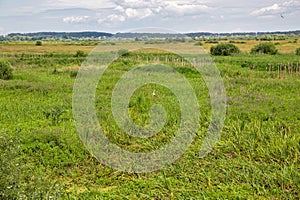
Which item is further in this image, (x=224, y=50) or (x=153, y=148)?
(x=224, y=50)

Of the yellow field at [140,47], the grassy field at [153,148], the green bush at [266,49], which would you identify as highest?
the yellow field at [140,47]

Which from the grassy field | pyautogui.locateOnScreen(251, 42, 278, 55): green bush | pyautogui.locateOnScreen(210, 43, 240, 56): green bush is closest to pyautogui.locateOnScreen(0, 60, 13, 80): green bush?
the grassy field

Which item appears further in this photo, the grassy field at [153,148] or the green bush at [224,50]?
the green bush at [224,50]

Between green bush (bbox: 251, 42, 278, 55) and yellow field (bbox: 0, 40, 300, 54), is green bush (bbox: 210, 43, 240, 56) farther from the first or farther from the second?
yellow field (bbox: 0, 40, 300, 54)

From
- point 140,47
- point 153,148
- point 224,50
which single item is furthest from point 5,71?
point 224,50

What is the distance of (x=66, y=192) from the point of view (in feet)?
17.4

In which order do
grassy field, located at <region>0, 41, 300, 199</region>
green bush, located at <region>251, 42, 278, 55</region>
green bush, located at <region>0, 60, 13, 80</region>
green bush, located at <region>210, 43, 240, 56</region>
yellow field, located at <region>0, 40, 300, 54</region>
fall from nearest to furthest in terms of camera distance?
grassy field, located at <region>0, 41, 300, 199</region> → yellow field, located at <region>0, 40, 300, 54</region> → green bush, located at <region>0, 60, 13, 80</region> → green bush, located at <region>251, 42, 278, 55</region> → green bush, located at <region>210, 43, 240, 56</region>

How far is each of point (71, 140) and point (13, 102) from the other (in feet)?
13.3

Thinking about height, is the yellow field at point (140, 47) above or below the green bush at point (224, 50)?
above

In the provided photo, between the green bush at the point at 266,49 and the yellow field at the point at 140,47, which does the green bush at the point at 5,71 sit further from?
the green bush at the point at 266,49

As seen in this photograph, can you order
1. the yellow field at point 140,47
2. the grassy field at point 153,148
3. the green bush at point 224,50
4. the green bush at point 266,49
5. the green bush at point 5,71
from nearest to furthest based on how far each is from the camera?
1. the grassy field at point 153,148
2. the yellow field at point 140,47
3. the green bush at point 5,71
4. the green bush at point 266,49
5. the green bush at point 224,50

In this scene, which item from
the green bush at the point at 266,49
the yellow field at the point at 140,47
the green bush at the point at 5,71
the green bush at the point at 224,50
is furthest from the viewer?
the green bush at the point at 224,50

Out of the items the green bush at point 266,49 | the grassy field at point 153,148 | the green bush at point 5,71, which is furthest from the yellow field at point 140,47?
the green bush at point 5,71

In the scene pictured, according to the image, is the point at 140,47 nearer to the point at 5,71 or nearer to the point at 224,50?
the point at 5,71
